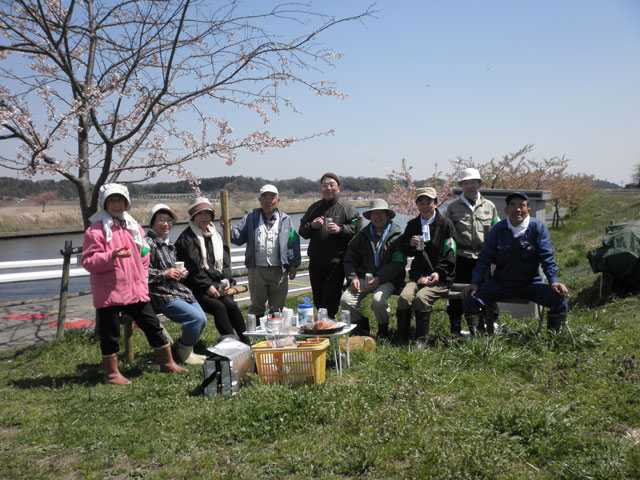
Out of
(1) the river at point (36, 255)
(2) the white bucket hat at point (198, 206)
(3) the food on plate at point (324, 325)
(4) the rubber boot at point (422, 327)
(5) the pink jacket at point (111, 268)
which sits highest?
(2) the white bucket hat at point (198, 206)

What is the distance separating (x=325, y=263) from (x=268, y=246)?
72 cm

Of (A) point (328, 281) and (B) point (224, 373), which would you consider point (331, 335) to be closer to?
(B) point (224, 373)

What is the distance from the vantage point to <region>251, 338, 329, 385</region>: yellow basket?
438cm

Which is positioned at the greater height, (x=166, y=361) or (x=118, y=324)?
(x=118, y=324)

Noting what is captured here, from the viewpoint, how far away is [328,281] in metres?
6.15

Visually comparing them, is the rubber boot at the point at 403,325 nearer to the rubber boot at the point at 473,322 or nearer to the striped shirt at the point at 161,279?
the rubber boot at the point at 473,322

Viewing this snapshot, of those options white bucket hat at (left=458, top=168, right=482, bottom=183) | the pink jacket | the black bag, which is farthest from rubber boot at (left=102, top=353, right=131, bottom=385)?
white bucket hat at (left=458, top=168, right=482, bottom=183)

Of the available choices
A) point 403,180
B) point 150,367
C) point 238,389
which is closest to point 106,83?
point 150,367

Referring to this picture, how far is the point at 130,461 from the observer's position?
337 centimetres

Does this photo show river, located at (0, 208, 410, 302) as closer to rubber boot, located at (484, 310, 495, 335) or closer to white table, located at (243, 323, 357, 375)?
white table, located at (243, 323, 357, 375)

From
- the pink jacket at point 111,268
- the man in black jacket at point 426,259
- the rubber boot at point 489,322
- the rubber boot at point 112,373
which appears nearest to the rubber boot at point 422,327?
the man in black jacket at point 426,259

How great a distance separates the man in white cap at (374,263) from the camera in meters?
5.80

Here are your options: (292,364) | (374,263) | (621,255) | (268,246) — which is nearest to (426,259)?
(374,263)

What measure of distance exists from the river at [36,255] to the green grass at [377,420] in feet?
19.0
